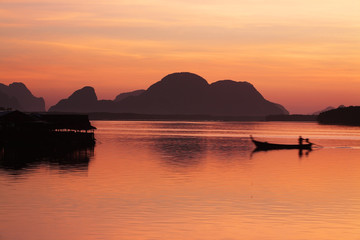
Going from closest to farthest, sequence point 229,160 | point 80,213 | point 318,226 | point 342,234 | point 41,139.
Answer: point 342,234 → point 318,226 → point 80,213 → point 229,160 → point 41,139

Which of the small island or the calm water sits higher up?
the small island

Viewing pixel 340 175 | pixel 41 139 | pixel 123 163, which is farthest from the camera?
pixel 41 139

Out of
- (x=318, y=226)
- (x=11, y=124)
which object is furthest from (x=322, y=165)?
(x=11, y=124)

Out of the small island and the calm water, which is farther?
the small island

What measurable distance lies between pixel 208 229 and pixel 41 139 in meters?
71.0

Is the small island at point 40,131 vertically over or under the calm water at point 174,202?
over

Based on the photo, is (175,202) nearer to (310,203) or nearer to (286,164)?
(310,203)

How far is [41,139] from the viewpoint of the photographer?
301 feet

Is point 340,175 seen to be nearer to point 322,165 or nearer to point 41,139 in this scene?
point 322,165

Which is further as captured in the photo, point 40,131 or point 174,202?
point 40,131

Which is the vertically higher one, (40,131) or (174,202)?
(40,131)

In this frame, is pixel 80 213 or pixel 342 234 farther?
pixel 80 213

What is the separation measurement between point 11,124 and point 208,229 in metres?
78.6

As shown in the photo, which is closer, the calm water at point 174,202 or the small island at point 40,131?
the calm water at point 174,202
